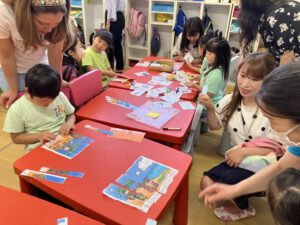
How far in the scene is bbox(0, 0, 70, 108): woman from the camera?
51.4 inches

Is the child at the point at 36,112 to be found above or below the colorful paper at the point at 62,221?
above

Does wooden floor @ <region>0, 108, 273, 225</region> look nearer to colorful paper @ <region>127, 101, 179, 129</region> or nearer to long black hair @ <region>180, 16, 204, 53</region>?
colorful paper @ <region>127, 101, 179, 129</region>

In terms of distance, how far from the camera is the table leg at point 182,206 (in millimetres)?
1381

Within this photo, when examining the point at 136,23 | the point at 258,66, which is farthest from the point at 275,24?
the point at 136,23

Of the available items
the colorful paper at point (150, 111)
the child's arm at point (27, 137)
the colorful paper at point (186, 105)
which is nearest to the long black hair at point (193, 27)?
the colorful paper at point (186, 105)

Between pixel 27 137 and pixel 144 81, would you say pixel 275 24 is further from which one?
pixel 27 137

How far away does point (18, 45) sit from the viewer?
4.74 ft

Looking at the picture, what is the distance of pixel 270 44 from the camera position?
196cm

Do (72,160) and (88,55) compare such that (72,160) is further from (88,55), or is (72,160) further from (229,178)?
(88,55)

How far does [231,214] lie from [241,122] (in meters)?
0.60

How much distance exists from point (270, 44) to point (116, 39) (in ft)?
9.16

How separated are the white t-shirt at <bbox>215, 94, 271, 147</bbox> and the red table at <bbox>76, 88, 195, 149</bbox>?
0.93 ft

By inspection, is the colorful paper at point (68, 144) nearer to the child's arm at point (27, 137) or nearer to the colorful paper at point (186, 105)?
the child's arm at point (27, 137)

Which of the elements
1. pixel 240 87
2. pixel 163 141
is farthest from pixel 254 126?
pixel 163 141
